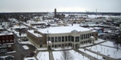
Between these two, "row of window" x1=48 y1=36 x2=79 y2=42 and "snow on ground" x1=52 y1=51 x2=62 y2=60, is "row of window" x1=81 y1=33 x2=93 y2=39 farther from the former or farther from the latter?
"snow on ground" x1=52 y1=51 x2=62 y2=60

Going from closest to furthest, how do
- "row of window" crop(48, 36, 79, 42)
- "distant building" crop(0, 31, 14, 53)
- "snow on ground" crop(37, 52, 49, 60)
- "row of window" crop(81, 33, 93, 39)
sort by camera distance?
"snow on ground" crop(37, 52, 49, 60) < "distant building" crop(0, 31, 14, 53) < "row of window" crop(48, 36, 79, 42) < "row of window" crop(81, 33, 93, 39)

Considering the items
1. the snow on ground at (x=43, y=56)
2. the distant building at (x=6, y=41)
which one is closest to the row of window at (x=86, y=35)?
the snow on ground at (x=43, y=56)

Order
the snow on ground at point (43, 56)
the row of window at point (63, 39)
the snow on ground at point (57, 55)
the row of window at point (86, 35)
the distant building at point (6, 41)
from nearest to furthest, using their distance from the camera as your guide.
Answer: the snow on ground at point (57, 55) → the snow on ground at point (43, 56) → the distant building at point (6, 41) → the row of window at point (63, 39) → the row of window at point (86, 35)

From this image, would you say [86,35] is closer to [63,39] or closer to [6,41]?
[63,39]

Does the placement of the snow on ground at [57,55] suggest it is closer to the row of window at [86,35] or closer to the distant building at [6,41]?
the row of window at [86,35]

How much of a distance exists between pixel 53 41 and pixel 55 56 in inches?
304

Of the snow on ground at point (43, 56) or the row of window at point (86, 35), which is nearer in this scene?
the snow on ground at point (43, 56)

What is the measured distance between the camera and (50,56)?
30.4 metres

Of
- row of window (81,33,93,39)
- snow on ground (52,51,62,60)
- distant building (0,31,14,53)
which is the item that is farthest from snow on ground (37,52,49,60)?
row of window (81,33,93,39)

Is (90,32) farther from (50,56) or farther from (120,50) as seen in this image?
(50,56)

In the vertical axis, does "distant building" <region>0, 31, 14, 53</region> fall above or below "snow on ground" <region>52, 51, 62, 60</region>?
above

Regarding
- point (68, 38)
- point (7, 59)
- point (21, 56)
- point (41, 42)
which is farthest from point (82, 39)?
point (7, 59)

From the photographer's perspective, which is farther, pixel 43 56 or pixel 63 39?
pixel 63 39

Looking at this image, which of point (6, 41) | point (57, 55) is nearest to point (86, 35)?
point (57, 55)
